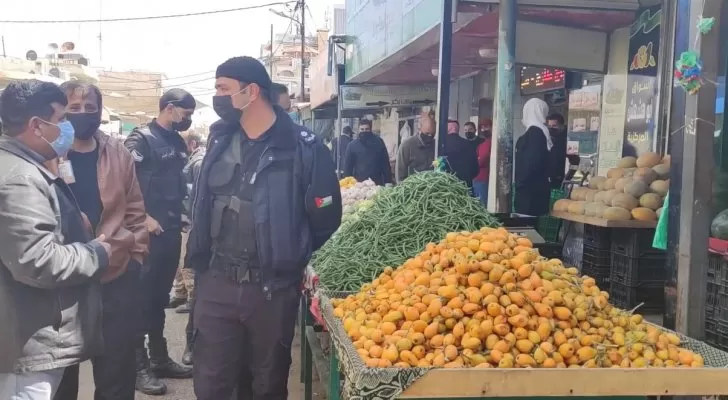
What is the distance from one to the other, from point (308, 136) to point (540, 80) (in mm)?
7828

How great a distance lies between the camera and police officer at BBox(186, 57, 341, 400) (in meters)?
3.27

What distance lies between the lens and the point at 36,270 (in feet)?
8.28

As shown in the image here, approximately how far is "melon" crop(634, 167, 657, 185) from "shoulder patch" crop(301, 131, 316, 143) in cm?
329

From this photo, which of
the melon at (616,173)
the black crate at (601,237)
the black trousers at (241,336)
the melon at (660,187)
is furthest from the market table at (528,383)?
the melon at (616,173)

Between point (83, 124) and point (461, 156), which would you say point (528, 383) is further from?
point (461, 156)

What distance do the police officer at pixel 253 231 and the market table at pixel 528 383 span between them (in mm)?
872

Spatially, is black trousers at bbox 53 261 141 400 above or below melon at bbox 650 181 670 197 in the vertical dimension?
below

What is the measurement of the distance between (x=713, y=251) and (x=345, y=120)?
21.5m

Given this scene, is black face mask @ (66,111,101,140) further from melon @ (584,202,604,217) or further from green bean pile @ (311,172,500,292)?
melon @ (584,202,604,217)

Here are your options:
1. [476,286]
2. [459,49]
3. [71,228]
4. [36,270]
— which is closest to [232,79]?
[71,228]

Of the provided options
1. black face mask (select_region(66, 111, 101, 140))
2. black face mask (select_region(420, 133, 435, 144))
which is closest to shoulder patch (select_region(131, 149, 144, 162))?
black face mask (select_region(66, 111, 101, 140))

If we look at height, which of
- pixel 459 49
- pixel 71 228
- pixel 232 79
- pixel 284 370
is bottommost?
pixel 284 370

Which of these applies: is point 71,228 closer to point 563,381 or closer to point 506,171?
point 563,381

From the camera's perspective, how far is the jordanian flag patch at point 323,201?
3.31 metres
